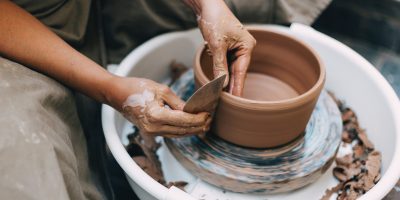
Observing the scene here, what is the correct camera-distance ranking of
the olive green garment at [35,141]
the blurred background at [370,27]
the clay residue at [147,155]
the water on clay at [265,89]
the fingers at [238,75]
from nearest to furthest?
the olive green garment at [35,141]
the fingers at [238,75]
the clay residue at [147,155]
the water on clay at [265,89]
the blurred background at [370,27]

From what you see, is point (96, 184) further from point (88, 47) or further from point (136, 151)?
point (88, 47)

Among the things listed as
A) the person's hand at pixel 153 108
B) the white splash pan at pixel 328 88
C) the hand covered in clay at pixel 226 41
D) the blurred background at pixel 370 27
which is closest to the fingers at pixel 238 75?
the hand covered in clay at pixel 226 41

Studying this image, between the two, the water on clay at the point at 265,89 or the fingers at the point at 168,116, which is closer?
the fingers at the point at 168,116

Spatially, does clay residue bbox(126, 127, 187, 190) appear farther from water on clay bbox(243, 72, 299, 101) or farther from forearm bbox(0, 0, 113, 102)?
water on clay bbox(243, 72, 299, 101)

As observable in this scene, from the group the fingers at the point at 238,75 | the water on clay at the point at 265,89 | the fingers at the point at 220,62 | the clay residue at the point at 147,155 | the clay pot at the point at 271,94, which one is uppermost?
the fingers at the point at 220,62

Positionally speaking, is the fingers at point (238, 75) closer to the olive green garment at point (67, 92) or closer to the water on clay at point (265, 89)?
the water on clay at point (265, 89)

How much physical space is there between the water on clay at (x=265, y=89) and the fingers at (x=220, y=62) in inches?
9.2

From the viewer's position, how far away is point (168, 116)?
1098 mm

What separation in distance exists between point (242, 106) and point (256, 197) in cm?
30

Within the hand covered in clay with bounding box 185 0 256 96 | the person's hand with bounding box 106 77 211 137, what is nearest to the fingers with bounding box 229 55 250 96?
the hand covered in clay with bounding box 185 0 256 96

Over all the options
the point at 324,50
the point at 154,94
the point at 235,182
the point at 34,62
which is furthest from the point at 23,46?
the point at 324,50

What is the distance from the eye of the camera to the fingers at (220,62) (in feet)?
3.92

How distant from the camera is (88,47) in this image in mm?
1404

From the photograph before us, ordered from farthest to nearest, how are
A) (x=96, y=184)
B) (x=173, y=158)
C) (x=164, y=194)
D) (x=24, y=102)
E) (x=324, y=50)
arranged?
(x=324, y=50)
(x=173, y=158)
(x=96, y=184)
(x=164, y=194)
(x=24, y=102)
